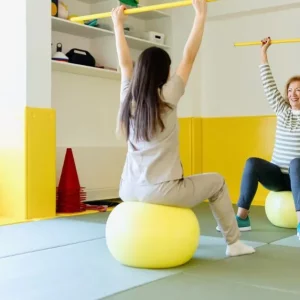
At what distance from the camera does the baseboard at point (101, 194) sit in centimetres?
474

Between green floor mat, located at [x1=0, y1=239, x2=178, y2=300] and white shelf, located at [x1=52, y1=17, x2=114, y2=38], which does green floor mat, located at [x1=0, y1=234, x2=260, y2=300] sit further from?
white shelf, located at [x1=52, y1=17, x2=114, y2=38]

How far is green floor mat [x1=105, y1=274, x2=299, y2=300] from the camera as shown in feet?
6.21

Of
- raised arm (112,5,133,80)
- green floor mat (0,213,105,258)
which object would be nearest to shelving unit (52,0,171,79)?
green floor mat (0,213,105,258)

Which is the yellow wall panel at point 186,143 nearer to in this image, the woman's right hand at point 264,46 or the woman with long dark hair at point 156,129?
the woman's right hand at point 264,46

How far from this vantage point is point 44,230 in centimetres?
337

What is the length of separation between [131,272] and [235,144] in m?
3.05

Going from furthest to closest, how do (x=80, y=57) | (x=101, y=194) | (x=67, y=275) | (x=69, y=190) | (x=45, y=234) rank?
(x=101, y=194) < (x=80, y=57) < (x=69, y=190) < (x=45, y=234) < (x=67, y=275)

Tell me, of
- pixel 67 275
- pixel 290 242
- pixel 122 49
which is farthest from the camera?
pixel 290 242

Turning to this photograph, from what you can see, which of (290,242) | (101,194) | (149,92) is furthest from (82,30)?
(290,242)

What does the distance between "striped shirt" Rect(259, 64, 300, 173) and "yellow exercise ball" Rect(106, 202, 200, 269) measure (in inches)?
51.7

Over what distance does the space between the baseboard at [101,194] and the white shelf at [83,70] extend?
1.06 metres

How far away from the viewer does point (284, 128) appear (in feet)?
11.6

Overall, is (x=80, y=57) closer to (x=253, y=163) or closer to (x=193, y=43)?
(x=253, y=163)

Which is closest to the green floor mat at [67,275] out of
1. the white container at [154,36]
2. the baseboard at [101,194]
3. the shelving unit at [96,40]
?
the baseboard at [101,194]
